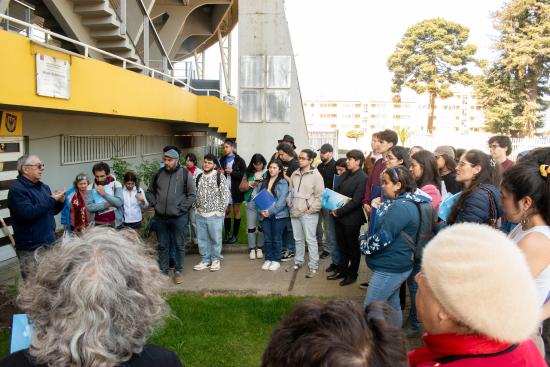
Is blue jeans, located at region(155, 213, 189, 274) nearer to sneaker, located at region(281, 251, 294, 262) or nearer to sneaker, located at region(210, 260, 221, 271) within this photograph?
sneaker, located at region(210, 260, 221, 271)

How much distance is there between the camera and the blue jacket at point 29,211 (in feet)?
14.3

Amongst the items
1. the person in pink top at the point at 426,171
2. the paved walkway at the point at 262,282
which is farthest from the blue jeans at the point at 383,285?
the paved walkway at the point at 262,282

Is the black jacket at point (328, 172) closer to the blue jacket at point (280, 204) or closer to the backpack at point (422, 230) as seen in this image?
the blue jacket at point (280, 204)

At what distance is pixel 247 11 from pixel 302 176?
7557 millimetres

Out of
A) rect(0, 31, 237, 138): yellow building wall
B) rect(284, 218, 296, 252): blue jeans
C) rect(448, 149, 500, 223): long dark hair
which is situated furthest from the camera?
rect(284, 218, 296, 252): blue jeans

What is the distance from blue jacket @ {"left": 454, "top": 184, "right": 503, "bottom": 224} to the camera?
3566 mm

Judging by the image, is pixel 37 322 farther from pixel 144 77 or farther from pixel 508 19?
pixel 508 19

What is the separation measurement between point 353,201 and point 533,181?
348cm

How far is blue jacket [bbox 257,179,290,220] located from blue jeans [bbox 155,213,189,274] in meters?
1.29

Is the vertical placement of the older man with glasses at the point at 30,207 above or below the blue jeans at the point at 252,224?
above

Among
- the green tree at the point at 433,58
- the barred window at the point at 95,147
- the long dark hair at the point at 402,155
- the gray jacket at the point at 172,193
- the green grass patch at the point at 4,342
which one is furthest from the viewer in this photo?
the green tree at the point at 433,58

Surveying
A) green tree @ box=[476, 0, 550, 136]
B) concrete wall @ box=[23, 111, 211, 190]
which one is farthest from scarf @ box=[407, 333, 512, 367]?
green tree @ box=[476, 0, 550, 136]

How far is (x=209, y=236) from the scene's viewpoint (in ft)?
22.1

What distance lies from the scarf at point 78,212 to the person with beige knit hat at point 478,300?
514 centimetres
